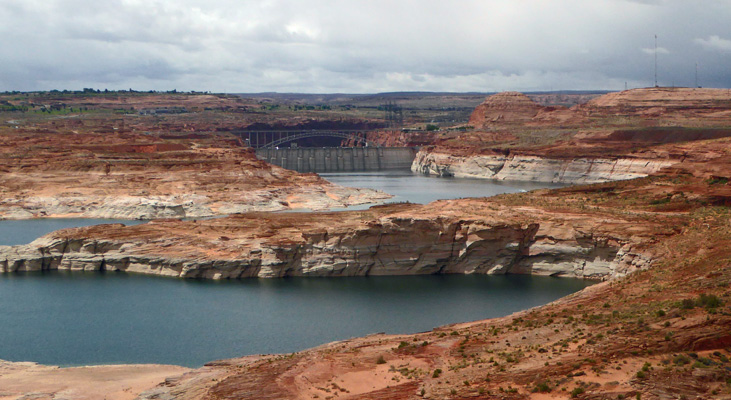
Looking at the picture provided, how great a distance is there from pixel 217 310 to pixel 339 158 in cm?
11913

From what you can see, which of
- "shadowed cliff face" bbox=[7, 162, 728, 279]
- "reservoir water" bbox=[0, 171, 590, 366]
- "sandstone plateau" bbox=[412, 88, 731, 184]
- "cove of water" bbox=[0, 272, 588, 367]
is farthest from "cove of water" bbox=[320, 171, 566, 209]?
"cove of water" bbox=[0, 272, 588, 367]

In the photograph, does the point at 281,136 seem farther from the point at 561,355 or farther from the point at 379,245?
the point at 561,355

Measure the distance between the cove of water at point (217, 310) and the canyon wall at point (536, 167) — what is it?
214 feet

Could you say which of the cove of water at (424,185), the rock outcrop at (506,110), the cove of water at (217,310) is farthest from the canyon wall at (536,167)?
the cove of water at (217,310)

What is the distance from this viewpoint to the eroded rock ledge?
5172cm

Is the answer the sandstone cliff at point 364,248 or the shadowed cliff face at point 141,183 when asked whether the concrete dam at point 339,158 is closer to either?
the shadowed cliff face at point 141,183

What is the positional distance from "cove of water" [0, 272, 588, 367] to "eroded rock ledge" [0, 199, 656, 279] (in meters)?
0.99

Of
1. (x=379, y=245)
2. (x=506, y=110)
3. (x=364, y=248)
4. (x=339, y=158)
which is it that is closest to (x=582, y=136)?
(x=506, y=110)

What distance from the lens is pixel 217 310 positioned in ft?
145

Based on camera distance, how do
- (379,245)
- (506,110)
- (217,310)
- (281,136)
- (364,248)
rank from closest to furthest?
(217,310) < (364,248) < (379,245) < (506,110) < (281,136)

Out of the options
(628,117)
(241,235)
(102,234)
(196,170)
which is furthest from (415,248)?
(628,117)

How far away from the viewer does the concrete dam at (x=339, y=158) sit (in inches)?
6014

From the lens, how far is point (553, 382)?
24078mm

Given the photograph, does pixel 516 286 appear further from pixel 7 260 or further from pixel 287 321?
pixel 7 260
